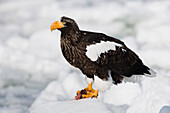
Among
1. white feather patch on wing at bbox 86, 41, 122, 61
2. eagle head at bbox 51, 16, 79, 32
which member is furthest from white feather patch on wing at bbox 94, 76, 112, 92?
eagle head at bbox 51, 16, 79, 32

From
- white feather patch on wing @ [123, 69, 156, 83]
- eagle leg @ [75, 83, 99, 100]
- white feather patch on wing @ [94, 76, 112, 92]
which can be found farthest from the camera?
white feather patch on wing @ [123, 69, 156, 83]

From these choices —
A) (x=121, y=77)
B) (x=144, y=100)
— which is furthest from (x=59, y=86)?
(x=144, y=100)

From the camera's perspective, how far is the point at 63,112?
711 centimetres

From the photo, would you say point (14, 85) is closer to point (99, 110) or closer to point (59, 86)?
point (59, 86)

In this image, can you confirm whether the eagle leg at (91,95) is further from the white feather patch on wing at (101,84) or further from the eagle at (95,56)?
the white feather patch on wing at (101,84)

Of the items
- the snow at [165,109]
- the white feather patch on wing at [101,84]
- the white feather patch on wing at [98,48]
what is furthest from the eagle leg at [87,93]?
the snow at [165,109]

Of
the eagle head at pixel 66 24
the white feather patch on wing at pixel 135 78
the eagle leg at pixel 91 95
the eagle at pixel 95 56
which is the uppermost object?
the eagle head at pixel 66 24

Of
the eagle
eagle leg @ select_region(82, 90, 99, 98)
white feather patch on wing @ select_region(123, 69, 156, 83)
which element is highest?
the eagle

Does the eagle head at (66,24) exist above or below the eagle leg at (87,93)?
above

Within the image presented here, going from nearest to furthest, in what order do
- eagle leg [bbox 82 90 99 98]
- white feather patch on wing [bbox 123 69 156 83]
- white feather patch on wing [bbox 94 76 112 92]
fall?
white feather patch on wing [bbox 94 76 112 92]
eagle leg [bbox 82 90 99 98]
white feather patch on wing [bbox 123 69 156 83]

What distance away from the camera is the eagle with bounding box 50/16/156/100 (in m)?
7.51

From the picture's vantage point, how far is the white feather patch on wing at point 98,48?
7.52 meters

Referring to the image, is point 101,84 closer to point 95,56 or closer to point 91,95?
point 91,95

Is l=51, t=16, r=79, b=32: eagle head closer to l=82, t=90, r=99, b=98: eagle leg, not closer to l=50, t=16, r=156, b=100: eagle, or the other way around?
l=50, t=16, r=156, b=100: eagle
